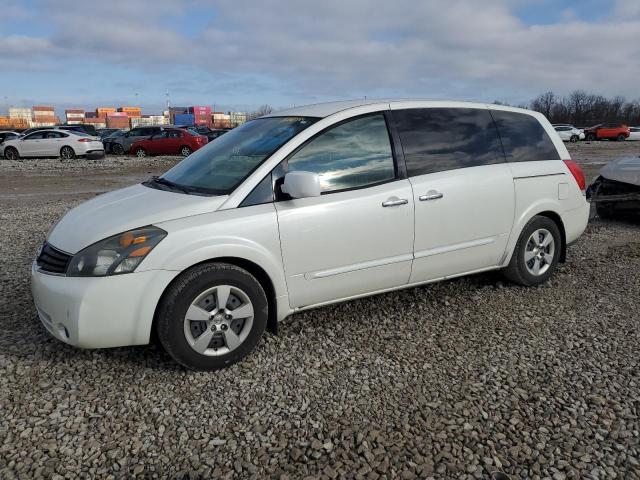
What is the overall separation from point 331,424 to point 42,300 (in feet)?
6.56

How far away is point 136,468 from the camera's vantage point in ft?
8.28

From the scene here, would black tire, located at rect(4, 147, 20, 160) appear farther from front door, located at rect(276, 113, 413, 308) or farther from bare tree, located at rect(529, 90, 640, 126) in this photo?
bare tree, located at rect(529, 90, 640, 126)

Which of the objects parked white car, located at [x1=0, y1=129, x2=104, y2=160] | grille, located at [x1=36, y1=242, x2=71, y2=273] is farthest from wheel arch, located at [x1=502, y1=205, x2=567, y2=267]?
parked white car, located at [x1=0, y1=129, x2=104, y2=160]

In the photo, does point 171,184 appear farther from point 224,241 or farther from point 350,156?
point 350,156

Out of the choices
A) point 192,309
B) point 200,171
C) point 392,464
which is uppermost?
point 200,171

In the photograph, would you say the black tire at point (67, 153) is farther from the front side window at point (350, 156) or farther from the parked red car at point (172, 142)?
the front side window at point (350, 156)

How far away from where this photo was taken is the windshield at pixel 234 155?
11.9 ft

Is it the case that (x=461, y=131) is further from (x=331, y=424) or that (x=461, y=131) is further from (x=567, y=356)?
(x=331, y=424)

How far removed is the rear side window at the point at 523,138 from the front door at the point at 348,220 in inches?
51.5

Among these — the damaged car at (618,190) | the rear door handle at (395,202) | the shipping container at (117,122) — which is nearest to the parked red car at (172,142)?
the damaged car at (618,190)

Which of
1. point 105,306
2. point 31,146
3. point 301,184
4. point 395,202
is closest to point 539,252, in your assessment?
point 395,202

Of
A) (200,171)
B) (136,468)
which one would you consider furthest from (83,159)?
(136,468)

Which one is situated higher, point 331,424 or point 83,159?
point 83,159

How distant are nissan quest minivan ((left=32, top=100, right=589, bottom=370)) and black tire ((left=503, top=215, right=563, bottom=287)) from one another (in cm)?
1
